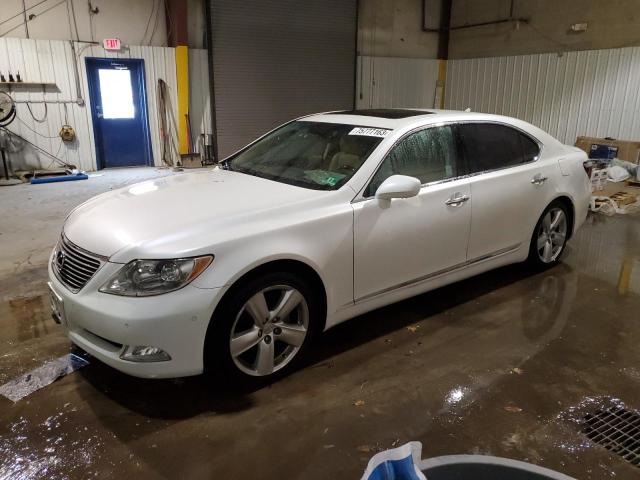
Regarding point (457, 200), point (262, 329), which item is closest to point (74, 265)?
point (262, 329)

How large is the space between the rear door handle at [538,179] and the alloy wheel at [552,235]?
1.00 ft

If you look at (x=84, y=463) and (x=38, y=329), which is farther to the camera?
(x=38, y=329)

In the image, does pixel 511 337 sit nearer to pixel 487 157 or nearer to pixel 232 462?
pixel 487 157

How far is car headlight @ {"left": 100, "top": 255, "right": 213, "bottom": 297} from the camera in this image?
2.32 metres

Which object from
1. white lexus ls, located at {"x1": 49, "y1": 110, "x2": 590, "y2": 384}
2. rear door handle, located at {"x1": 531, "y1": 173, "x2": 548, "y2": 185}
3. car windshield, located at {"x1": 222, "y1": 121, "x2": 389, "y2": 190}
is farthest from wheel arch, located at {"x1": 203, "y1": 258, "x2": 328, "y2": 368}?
rear door handle, located at {"x1": 531, "y1": 173, "x2": 548, "y2": 185}

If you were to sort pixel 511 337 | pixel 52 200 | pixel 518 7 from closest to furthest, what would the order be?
pixel 511 337, pixel 52 200, pixel 518 7

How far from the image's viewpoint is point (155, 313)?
2.26m

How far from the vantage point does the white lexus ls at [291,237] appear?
2.34m

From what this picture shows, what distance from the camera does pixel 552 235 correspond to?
14.3 ft

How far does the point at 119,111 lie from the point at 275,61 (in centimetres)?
334

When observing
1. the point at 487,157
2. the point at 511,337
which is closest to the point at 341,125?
the point at 487,157

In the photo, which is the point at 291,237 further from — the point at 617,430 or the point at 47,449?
the point at 617,430

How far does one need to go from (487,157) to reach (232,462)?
106 inches

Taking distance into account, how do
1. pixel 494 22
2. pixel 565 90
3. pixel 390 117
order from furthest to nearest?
1. pixel 494 22
2. pixel 565 90
3. pixel 390 117
